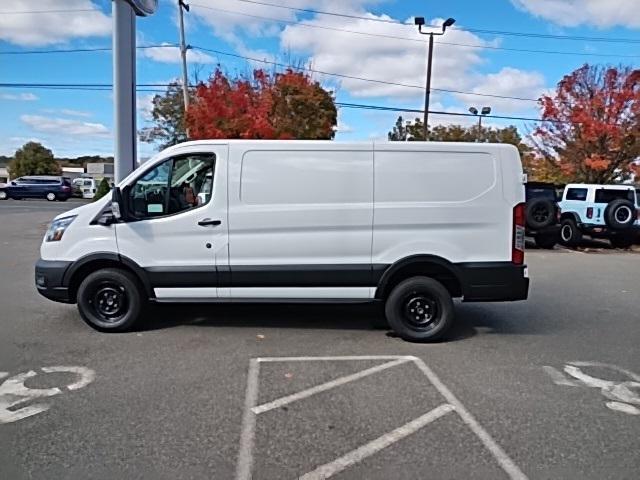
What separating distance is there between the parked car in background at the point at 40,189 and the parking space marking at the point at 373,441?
38550 millimetres

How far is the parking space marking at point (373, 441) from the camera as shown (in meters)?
3.17

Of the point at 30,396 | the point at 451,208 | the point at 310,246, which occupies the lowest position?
the point at 30,396

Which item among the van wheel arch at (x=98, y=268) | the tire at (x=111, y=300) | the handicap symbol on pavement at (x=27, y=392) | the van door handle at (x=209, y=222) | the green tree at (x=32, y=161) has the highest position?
the green tree at (x=32, y=161)

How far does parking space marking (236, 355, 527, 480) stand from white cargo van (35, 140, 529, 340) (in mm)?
1011

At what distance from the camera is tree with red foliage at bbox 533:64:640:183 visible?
25.3m

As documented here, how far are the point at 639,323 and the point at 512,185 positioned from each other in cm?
294

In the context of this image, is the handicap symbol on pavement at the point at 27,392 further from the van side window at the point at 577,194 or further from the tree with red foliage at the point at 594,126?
the tree with red foliage at the point at 594,126

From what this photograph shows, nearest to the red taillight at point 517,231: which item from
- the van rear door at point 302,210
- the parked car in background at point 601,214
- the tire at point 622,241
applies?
the van rear door at point 302,210

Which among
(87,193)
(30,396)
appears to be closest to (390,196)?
(30,396)

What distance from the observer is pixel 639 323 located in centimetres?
684

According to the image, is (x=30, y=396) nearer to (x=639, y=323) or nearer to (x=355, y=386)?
(x=355, y=386)

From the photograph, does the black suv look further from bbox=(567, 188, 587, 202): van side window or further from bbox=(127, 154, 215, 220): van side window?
bbox=(127, 154, 215, 220): van side window

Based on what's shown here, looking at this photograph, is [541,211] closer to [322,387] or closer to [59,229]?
[322,387]

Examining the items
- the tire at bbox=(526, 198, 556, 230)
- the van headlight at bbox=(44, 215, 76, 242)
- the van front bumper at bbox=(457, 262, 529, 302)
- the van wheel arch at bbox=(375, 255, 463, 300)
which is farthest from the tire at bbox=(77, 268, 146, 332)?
the tire at bbox=(526, 198, 556, 230)
